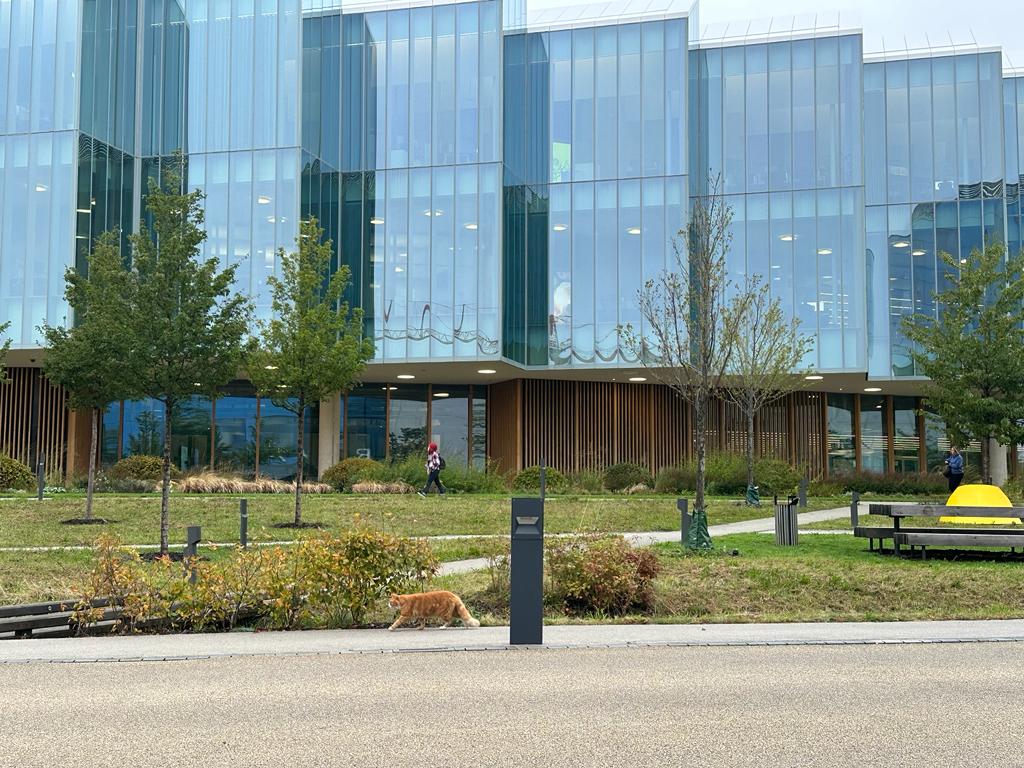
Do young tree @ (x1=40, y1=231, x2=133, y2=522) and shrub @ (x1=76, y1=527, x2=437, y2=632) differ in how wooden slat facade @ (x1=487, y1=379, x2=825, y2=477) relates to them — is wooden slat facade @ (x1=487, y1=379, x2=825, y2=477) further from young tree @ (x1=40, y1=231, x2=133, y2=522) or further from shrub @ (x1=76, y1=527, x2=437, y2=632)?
shrub @ (x1=76, y1=527, x2=437, y2=632)

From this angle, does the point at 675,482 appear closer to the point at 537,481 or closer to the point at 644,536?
the point at 537,481

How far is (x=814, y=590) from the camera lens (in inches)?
499

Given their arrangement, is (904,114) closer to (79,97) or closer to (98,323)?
(79,97)

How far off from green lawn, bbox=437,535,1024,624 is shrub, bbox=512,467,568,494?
18.1 meters

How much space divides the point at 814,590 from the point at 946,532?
3959 mm

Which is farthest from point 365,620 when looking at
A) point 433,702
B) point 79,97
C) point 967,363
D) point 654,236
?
point 79,97

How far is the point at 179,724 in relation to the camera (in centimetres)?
634

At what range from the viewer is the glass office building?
3509 cm

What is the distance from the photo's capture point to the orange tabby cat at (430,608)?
10312 mm

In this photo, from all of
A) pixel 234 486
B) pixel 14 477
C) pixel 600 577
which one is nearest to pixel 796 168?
pixel 234 486

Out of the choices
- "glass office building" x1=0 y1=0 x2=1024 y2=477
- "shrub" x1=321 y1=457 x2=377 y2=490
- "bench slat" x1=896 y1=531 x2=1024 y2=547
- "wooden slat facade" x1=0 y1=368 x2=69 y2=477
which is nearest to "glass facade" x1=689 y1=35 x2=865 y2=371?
"glass office building" x1=0 y1=0 x2=1024 y2=477

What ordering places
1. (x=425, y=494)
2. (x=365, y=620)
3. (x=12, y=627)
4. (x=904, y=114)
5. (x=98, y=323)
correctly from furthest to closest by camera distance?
1. (x=904, y=114)
2. (x=425, y=494)
3. (x=98, y=323)
4. (x=365, y=620)
5. (x=12, y=627)

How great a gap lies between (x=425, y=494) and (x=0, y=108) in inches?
764

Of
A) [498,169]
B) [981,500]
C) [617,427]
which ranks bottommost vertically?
[981,500]
